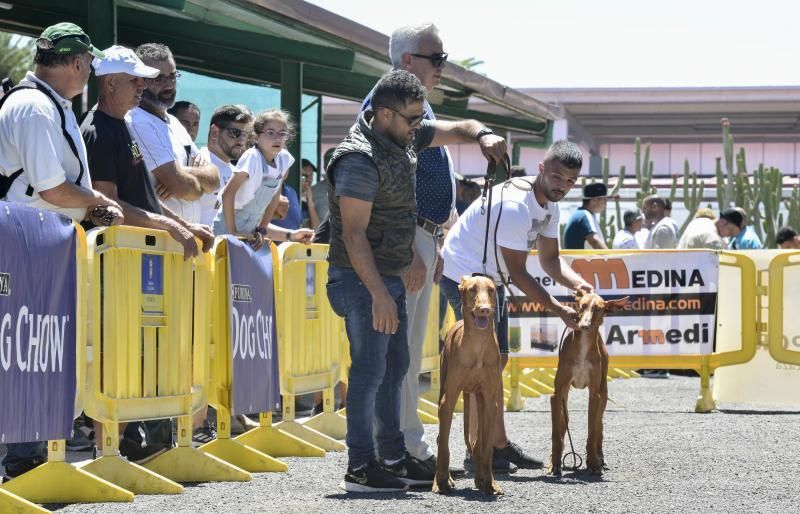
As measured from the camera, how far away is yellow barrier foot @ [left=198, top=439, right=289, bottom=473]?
23.8 feet

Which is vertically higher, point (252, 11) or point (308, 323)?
point (252, 11)

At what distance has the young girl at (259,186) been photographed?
362 inches

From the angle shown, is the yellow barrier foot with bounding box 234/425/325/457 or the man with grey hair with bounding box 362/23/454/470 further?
the yellow barrier foot with bounding box 234/425/325/457

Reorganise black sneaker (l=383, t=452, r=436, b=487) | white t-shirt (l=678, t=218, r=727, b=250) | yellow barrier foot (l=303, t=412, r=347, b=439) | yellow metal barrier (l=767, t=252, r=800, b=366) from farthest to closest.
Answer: white t-shirt (l=678, t=218, r=727, b=250), yellow metal barrier (l=767, t=252, r=800, b=366), yellow barrier foot (l=303, t=412, r=347, b=439), black sneaker (l=383, t=452, r=436, b=487)

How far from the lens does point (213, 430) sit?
344 inches

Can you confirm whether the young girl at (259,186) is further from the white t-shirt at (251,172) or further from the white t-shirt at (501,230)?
the white t-shirt at (501,230)

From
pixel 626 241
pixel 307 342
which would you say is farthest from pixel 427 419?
pixel 626 241

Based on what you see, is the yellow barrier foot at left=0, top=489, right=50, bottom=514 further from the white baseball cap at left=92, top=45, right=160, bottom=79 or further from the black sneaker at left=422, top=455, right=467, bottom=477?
the white baseball cap at left=92, top=45, right=160, bottom=79

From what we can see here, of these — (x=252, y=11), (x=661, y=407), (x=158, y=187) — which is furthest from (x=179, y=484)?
(x=661, y=407)

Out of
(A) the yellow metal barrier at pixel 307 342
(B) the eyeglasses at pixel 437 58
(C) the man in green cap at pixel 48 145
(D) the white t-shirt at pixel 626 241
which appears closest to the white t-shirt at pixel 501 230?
(B) the eyeglasses at pixel 437 58

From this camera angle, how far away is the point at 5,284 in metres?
5.53

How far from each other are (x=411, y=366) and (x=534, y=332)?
234 inches

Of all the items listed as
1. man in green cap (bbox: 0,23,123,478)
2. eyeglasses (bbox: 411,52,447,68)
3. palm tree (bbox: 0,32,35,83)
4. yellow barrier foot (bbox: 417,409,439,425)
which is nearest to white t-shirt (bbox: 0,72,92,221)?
man in green cap (bbox: 0,23,123,478)

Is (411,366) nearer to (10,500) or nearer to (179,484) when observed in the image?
(179,484)
